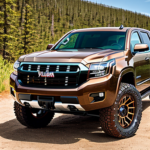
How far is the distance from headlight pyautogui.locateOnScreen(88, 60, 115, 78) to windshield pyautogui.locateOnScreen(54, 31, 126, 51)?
3.68 feet

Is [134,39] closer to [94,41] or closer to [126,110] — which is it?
Answer: [94,41]

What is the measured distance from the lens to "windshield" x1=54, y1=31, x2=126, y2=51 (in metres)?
5.42

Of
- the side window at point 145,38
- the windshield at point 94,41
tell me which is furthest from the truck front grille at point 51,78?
the side window at point 145,38

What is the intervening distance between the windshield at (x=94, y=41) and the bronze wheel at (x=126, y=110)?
1065mm

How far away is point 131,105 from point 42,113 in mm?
1948

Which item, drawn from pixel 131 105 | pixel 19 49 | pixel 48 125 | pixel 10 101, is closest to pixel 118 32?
pixel 131 105

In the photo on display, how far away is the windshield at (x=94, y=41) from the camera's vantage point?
5418 millimetres

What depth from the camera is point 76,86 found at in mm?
4086

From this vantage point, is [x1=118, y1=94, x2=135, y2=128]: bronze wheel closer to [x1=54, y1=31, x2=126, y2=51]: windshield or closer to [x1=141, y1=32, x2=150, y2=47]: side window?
[x1=54, y1=31, x2=126, y2=51]: windshield

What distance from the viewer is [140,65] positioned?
18.0 feet

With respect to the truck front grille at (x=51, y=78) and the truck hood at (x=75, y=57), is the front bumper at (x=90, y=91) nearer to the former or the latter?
the truck front grille at (x=51, y=78)

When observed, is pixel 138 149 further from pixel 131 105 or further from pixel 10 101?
pixel 10 101

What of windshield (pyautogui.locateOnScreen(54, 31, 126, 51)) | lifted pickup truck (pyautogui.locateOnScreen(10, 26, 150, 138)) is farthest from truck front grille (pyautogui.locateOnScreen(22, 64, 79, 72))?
windshield (pyautogui.locateOnScreen(54, 31, 126, 51))

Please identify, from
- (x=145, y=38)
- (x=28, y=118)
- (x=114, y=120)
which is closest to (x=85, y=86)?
(x=114, y=120)
